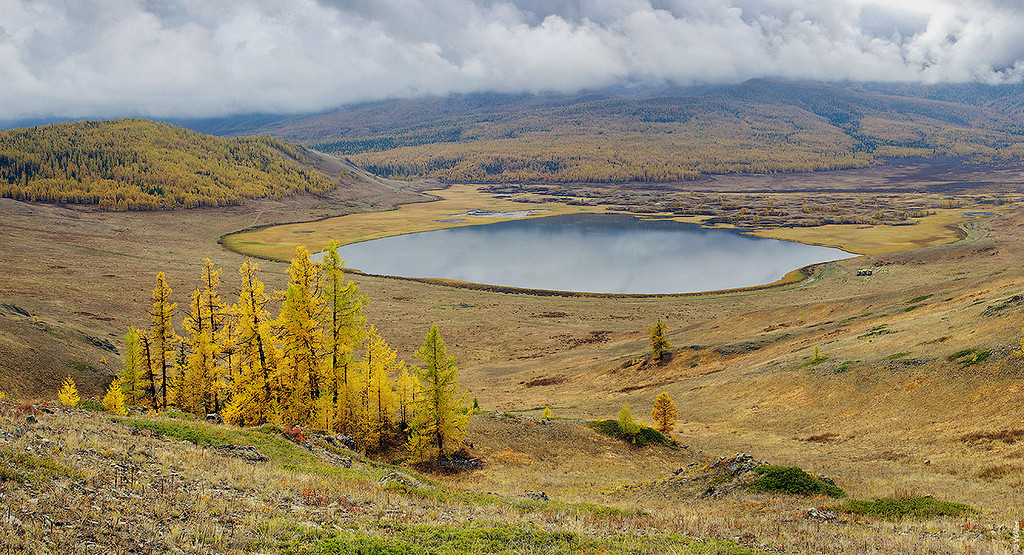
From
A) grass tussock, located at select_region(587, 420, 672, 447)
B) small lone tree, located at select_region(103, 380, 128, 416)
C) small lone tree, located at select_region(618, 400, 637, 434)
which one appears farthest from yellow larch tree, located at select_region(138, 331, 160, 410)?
small lone tree, located at select_region(618, 400, 637, 434)

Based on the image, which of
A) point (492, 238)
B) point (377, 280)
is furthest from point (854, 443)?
point (492, 238)

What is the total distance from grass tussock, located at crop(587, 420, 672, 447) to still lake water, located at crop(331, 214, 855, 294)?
55.5 metres

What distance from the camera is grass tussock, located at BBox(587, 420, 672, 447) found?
26688 millimetres

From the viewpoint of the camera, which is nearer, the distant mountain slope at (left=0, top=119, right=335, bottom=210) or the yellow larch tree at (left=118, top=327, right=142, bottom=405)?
the yellow larch tree at (left=118, top=327, right=142, bottom=405)

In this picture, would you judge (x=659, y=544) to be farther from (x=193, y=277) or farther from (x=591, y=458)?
(x=193, y=277)

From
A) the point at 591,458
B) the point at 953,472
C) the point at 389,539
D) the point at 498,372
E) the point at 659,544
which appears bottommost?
the point at 498,372

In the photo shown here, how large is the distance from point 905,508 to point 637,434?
13620mm

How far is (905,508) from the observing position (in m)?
13.9

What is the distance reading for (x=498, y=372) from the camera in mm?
48938

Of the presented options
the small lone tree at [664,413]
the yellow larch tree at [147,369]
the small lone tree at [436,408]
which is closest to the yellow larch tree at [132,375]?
the yellow larch tree at [147,369]

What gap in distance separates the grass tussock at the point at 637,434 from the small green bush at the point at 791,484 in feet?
32.0

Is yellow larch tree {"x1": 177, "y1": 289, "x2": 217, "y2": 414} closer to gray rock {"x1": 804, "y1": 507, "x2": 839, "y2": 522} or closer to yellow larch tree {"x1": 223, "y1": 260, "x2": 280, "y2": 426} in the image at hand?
yellow larch tree {"x1": 223, "y1": 260, "x2": 280, "y2": 426}

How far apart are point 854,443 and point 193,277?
8329 centimetres

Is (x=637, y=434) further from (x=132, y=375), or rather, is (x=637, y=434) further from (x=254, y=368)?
(x=132, y=375)
